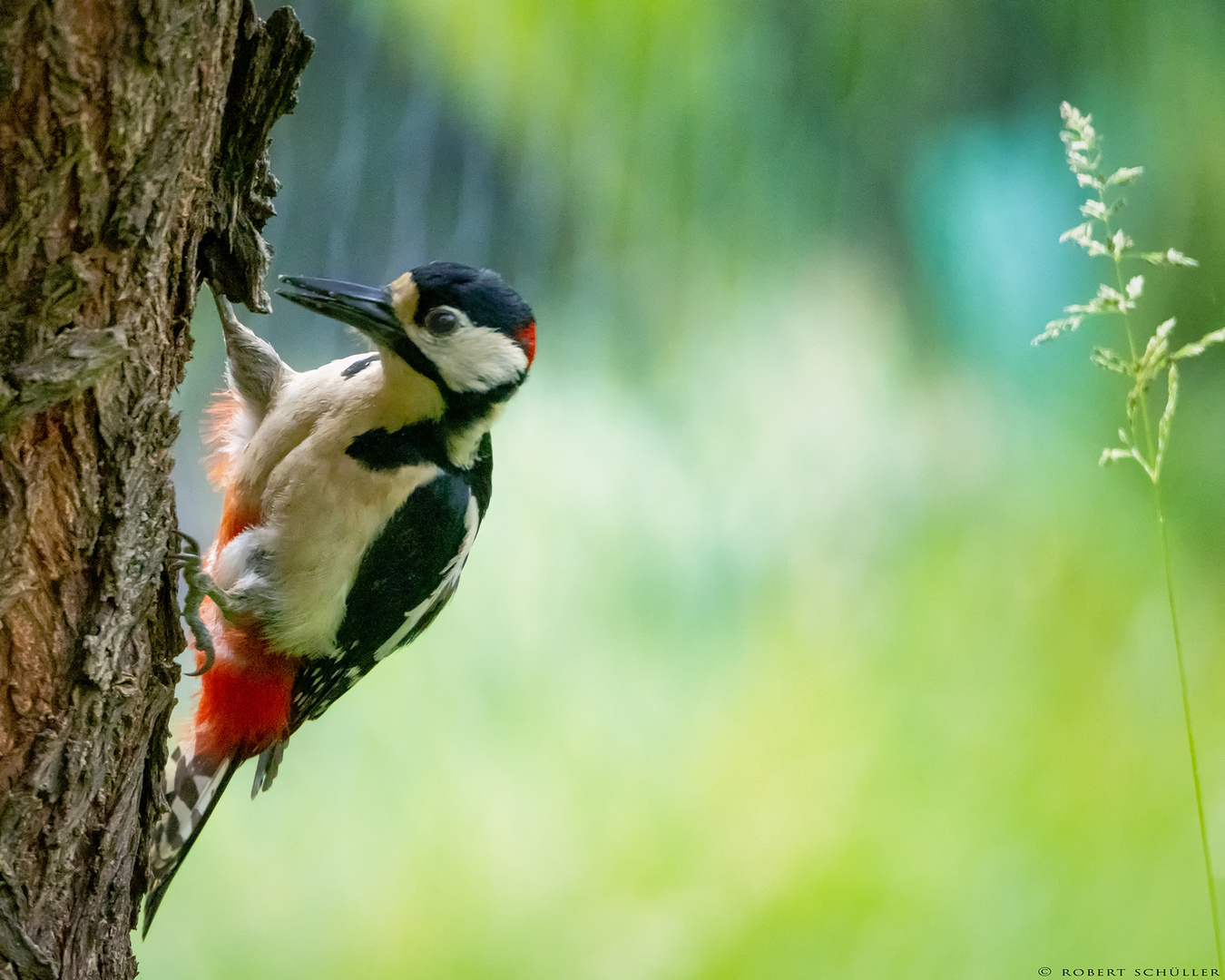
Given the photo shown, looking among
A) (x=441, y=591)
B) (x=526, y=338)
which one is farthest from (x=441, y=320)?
(x=441, y=591)

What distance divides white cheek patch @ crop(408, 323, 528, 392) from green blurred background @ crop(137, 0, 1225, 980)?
490 millimetres

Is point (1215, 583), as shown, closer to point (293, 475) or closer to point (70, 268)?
point (293, 475)

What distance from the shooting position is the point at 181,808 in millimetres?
1258

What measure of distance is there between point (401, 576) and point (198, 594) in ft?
0.84

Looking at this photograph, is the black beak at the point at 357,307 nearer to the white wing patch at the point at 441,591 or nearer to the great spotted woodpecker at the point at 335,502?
the great spotted woodpecker at the point at 335,502

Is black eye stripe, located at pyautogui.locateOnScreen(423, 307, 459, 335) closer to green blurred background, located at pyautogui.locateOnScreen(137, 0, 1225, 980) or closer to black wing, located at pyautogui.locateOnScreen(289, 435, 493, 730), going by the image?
black wing, located at pyautogui.locateOnScreen(289, 435, 493, 730)

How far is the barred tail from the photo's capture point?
1188 millimetres

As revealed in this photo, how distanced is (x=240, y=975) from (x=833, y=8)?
6.23 ft

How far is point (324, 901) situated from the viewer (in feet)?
5.22

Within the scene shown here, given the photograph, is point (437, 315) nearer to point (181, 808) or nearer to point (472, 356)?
point (472, 356)

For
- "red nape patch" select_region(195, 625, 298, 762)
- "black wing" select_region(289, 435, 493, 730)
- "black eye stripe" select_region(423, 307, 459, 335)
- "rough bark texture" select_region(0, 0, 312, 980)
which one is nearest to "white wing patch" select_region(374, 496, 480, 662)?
"black wing" select_region(289, 435, 493, 730)

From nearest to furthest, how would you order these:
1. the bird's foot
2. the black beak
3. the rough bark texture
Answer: the rough bark texture
the bird's foot
the black beak

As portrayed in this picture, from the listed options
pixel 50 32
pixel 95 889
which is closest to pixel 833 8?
pixel 50 32

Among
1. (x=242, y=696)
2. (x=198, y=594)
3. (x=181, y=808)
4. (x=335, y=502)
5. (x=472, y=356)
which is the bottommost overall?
(x=181, y=808)
